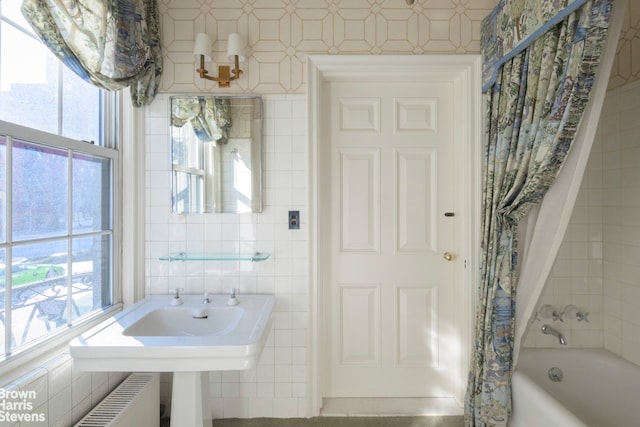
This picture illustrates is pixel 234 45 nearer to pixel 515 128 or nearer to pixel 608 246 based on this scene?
pixel 515 128

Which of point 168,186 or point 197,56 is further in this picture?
point 168,186

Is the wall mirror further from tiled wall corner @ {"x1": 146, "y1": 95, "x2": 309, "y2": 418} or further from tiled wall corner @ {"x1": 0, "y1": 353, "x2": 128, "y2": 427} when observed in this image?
tiled wall corner @ {"x1": 0, "y1": 353, "x2": 128, "y2": 427}

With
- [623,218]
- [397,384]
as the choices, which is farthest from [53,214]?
[623,218]

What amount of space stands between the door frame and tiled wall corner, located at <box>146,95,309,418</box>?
50 mm

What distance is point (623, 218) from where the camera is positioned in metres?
1.75

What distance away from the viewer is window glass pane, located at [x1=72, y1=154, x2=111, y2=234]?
1.55 m

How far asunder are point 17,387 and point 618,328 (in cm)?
276

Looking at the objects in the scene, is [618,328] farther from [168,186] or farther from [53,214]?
[53,214]

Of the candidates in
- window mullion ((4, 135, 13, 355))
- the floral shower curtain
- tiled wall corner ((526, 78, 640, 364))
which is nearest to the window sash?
window mullion ((4, 135, 13, 355))

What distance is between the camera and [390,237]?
2.01 metres

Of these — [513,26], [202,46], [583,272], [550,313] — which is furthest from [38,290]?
[583,272]

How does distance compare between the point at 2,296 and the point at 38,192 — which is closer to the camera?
the point at 2,296

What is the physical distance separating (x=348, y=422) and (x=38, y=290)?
1670mm

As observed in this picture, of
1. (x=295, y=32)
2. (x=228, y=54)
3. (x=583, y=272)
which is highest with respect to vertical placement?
(x=295, y=32)
